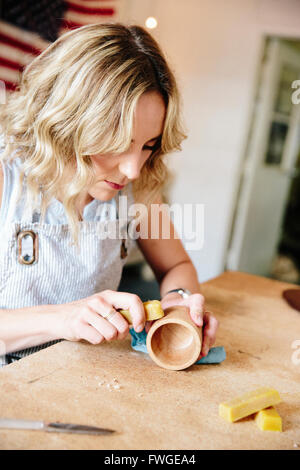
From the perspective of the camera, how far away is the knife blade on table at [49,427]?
0.71 m

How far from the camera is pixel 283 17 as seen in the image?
381cm

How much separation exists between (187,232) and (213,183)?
1.85ft

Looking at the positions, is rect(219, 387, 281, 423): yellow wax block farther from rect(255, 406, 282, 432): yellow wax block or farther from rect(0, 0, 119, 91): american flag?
rect(0, 0, 119, 91): american flag

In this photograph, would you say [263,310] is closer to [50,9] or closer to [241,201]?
[50,9]

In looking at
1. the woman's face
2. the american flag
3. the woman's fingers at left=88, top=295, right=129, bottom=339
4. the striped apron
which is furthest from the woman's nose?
the american flag

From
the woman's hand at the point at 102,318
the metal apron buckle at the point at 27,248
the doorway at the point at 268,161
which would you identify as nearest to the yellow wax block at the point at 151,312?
the woman's hand at the point at 102,318

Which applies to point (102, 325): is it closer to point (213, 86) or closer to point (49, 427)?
point (49, 427)

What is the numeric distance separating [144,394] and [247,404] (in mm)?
205

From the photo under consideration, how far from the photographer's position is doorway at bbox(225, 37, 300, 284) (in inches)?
161

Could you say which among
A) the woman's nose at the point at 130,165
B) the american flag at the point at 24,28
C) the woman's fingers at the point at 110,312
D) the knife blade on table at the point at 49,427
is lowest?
the knife blade on table at the point at 49,427

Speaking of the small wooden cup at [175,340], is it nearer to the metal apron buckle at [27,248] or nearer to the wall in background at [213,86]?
the metal apron buckle at [27,248]

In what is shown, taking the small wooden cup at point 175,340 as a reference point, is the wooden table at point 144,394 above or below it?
below

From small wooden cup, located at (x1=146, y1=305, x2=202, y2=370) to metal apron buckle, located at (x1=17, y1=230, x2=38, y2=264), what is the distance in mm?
408

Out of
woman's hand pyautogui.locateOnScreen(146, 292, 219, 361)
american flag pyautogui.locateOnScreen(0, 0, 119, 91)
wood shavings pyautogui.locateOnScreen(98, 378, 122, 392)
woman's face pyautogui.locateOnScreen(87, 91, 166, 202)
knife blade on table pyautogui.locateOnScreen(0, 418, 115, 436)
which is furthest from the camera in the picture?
american flag pyautogui.locateOnScreen(0, 0, 119, 91)
